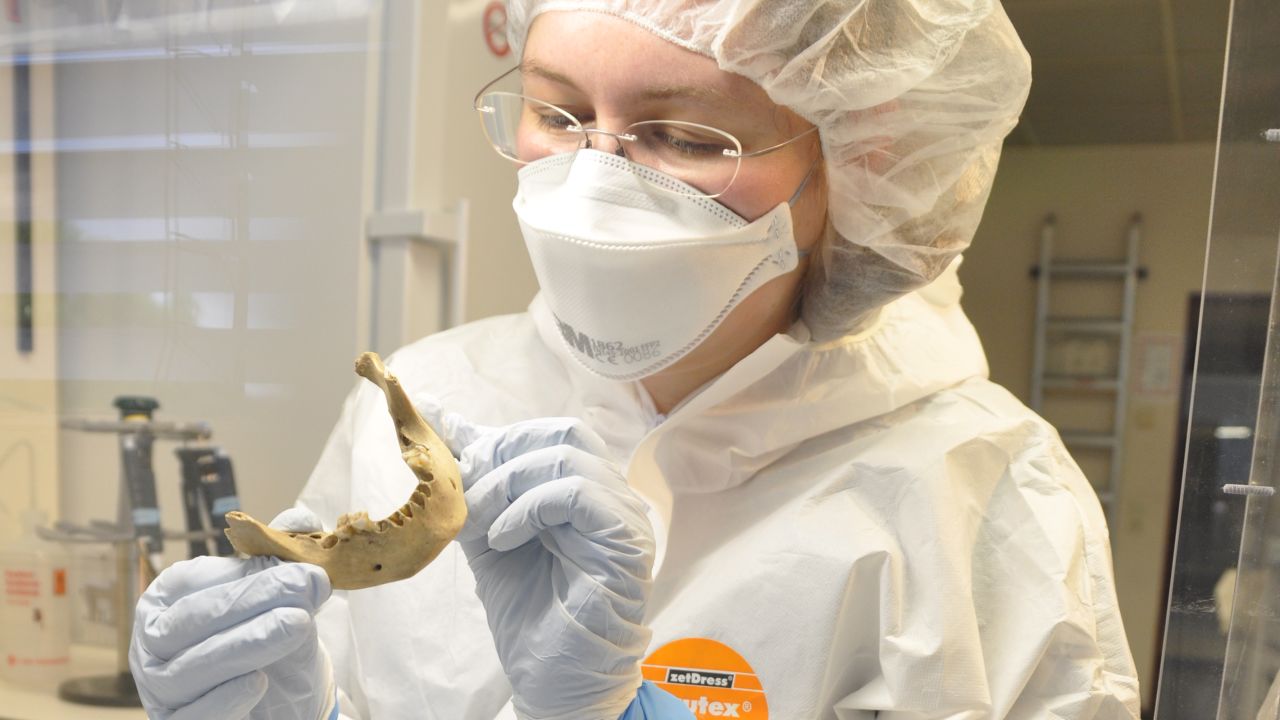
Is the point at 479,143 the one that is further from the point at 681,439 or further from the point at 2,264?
the point at 681,439

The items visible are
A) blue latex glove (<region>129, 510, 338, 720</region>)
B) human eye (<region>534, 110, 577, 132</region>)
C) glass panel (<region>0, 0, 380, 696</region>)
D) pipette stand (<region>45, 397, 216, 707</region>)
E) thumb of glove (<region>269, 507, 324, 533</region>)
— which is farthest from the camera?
pipette stand (<region>45, 397, 216, 707</region>)

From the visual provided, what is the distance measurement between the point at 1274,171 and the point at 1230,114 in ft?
0.18

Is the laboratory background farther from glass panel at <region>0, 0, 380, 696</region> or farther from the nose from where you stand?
the nose

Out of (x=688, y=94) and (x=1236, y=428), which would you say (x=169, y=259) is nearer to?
(x=688, y=94)

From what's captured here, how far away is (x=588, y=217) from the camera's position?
108cm

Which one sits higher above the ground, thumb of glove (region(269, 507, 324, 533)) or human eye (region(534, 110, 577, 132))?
human eye (region(534, 110, 577, 132))

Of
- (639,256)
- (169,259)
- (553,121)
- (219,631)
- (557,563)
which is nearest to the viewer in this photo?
(219,631)

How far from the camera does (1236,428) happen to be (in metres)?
0.84

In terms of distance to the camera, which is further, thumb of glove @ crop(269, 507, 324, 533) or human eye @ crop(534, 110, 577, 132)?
human eye @ crop(534, 110, 577, 132)

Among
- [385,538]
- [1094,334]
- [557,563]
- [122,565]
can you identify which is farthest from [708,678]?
[1094,334]

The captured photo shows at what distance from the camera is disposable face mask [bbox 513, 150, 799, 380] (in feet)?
3.53

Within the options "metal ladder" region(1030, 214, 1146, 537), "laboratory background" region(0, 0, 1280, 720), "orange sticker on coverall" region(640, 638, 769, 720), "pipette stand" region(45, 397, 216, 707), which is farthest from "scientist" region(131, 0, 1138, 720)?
"metal ladder" region(1030, 214, 1146, 537)

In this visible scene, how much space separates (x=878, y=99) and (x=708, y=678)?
2.06 feet

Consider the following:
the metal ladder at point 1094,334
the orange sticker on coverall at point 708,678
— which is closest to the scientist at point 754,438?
the orange sticker on coverall at point 708,678
